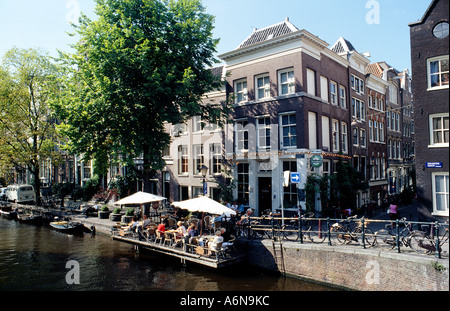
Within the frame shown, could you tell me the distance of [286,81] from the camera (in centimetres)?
2173

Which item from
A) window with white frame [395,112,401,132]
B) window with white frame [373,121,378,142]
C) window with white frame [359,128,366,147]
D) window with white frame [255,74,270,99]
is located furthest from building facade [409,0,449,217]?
window with white frame [395,112,401,132]

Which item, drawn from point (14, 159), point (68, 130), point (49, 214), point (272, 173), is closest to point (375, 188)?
point (272, 173)

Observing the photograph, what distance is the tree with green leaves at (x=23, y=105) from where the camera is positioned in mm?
31453

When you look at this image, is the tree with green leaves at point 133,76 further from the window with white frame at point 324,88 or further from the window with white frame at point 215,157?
the window with white frame at point 324,88

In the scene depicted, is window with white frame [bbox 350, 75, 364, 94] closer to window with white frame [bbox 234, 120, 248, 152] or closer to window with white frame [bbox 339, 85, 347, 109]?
window with white frame [bbox 339, 85, 347, 109]

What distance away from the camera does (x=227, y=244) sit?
1399 centimetres

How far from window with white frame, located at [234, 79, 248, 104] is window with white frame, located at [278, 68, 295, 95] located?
3.11 metres

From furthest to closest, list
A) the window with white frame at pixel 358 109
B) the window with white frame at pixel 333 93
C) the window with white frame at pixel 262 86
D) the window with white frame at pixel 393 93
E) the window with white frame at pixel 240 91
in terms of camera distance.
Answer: the window with white frame at pixel 393 93 → the window with white frame at pixel 358 109 → the window with white frame at pixel 333 93 → the window with white frame at pixel 240 91 → the window with white frame at pixel 262 86

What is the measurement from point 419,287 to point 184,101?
52.5 ft

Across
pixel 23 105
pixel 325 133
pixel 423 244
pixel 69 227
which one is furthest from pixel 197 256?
pixel 23 105

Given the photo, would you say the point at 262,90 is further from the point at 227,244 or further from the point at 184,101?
the point at 227,244

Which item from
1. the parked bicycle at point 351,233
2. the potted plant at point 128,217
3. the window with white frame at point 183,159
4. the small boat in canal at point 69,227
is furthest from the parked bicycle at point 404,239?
the small boat in canal at point 69,227

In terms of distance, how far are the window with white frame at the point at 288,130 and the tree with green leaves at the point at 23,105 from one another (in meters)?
23.7

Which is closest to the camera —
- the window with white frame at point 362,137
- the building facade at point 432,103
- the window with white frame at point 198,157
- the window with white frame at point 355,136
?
the building facade at point 432,103
